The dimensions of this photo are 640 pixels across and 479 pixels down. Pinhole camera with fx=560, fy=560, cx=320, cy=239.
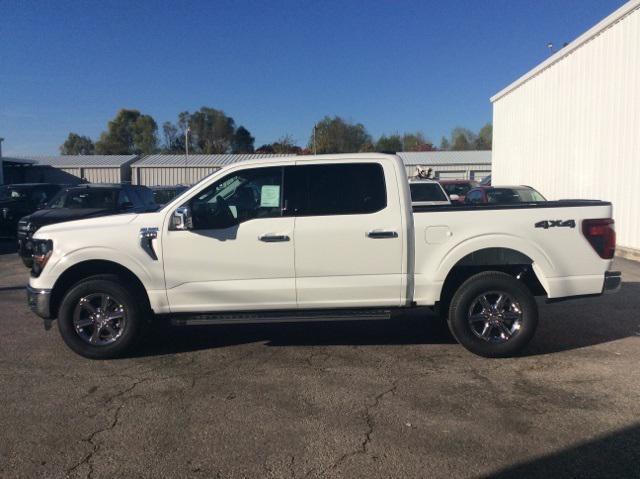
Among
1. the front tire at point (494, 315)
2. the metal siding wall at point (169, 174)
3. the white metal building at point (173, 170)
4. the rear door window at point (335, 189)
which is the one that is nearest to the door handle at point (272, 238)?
the rear door window at point (335, 189)

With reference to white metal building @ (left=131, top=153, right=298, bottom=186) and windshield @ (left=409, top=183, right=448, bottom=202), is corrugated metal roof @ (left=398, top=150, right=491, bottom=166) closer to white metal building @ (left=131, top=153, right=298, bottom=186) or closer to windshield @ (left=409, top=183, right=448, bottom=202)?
white metal building @ (left=131, top=153, right=298, bottom=186)

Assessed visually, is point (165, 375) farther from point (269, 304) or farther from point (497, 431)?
point (497, 431)

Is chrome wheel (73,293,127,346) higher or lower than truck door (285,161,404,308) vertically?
lower

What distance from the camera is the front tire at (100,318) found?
5664 mm

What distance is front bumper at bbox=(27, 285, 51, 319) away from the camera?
569 centimetres

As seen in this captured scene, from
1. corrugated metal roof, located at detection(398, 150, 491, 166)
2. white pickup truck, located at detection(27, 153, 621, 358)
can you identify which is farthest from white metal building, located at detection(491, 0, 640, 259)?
corrugated metal roof, located at detection(398, 150, 491, 166)

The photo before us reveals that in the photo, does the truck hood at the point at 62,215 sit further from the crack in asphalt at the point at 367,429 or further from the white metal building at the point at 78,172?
the white metal building at the point at 78,172

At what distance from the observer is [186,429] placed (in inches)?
166

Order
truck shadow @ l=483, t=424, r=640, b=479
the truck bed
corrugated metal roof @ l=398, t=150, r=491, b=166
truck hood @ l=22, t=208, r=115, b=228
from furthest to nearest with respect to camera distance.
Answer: corrugated metal roof @ l=398, t=150, r=491, b=166 < truck hood @ l=22, t=208, r=115, b=228 < the truck bed < truck shadow @ l=483, t=424, r=640, b=479

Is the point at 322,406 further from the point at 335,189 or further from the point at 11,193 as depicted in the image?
the point at 11,193

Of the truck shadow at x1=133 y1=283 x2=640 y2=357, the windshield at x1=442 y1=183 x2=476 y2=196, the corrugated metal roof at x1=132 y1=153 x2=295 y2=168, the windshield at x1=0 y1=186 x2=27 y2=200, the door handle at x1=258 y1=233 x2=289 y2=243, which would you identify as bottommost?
the truck shadow at x1=133 y1=283 x2=640 y2=357

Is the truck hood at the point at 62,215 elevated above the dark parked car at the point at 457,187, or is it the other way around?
the dark parked car at the point at 457,187

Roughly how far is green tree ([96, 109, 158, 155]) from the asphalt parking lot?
2793 inches

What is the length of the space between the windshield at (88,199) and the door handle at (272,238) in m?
7.85
